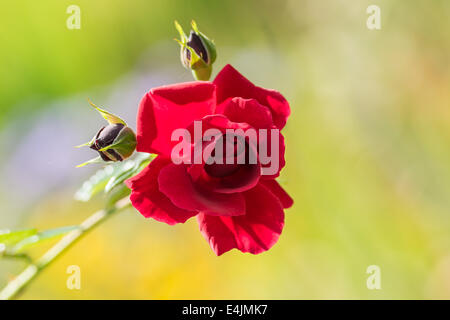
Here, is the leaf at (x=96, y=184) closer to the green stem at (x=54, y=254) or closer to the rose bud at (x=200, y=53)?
the green stem at (x=54, y=254)

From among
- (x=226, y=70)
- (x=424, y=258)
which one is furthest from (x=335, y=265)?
(x=226, y=70)

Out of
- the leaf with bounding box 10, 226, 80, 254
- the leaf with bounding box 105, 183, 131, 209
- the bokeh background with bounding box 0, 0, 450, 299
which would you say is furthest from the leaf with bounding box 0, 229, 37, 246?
the bokeh background with bounding box 0, 0, 450, 299

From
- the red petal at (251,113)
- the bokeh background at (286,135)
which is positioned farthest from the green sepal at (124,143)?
the bokeh background at (286,135)

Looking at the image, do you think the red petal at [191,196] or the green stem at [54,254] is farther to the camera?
the green stem at [54,254]

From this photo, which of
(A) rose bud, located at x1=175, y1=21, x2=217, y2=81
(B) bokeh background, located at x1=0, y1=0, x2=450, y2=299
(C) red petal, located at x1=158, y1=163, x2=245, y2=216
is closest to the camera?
(C) red petal, located at x1=158, y1=163, x2=245, y2=216

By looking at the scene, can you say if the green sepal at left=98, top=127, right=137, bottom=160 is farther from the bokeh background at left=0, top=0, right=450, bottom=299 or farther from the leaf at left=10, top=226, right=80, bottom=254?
the bokeh background at left=0, top=0, right=450, bottom=299

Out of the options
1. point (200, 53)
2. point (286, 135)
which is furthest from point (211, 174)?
point (286, 135)

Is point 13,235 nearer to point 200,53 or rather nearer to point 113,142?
point 113,142
